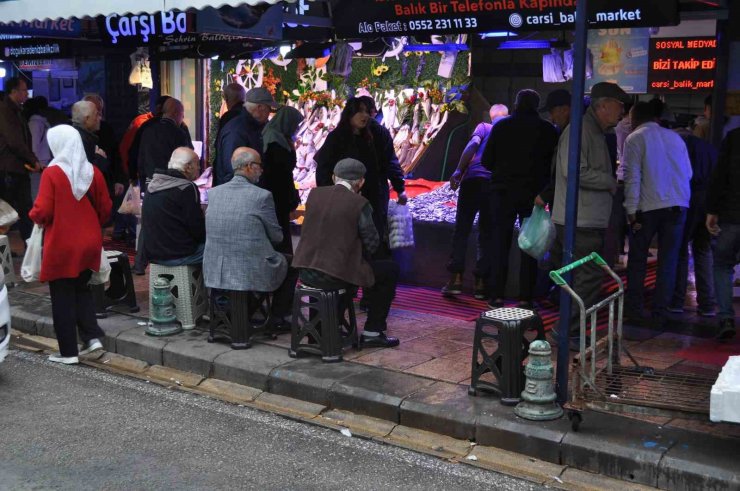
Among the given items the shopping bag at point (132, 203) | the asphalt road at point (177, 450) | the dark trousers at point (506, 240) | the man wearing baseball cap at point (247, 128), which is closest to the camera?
the asphalt road at point (177, 450)

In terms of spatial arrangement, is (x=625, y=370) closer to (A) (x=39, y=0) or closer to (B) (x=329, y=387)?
(B) (x=329, y=387)

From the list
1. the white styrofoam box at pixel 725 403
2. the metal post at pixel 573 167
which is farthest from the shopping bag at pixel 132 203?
the white styrofoam box at pixel 725 403

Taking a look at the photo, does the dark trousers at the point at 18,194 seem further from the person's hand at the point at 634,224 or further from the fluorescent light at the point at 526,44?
the person's hand at the point at 634,224

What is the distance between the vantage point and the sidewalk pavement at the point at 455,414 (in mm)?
5156

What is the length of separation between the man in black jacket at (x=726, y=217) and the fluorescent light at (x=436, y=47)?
150 inches

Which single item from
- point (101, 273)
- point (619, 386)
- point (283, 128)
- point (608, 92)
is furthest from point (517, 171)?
point (101, 273)

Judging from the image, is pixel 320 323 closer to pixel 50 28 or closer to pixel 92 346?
pixel 92 346

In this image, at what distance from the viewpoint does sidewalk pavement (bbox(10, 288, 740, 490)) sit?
516 centimetres

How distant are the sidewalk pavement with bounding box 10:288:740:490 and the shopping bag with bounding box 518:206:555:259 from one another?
1.33m

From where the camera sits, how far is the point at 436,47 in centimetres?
1077

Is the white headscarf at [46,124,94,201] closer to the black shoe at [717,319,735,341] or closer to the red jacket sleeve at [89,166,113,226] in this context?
the red jacket sleeve at [89,166,113,226]

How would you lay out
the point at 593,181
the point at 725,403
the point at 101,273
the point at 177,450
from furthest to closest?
the point at 101,273
the point at 593,181
the point at 177,450
the point at 725,403

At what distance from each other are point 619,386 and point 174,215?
12.4ft

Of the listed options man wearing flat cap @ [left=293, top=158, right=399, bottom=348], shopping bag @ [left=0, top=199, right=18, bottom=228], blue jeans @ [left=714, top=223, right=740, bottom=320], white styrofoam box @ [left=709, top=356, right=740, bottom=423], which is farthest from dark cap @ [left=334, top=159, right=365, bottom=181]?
shopping bag @ [left=0, top=199, right=18, bottom=228]
